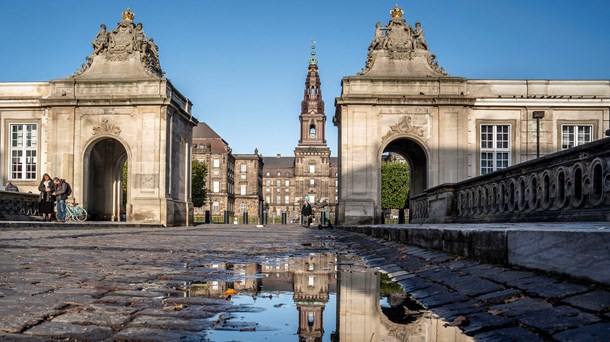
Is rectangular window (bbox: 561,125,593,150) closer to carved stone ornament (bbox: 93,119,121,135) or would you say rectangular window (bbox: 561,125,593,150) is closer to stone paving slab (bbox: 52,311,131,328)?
carved stone ornament (bbox: 93,119,121,135)

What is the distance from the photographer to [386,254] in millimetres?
7699

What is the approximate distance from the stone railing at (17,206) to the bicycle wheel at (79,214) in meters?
2.25

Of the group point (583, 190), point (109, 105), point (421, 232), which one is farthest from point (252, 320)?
point (109, 105)

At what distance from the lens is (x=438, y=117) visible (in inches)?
1209

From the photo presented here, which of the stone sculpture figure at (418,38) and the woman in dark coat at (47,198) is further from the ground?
the stone sculpture figure at (418,38)

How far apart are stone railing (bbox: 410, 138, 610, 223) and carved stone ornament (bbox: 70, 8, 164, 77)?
2386cm

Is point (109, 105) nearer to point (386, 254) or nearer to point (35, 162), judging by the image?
point (35, 162)

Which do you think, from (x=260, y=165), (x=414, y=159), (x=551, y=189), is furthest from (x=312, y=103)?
(x=551, y=189)

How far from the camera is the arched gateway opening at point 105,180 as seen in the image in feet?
113

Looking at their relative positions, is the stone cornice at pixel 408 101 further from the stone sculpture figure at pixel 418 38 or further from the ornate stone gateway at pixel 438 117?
the stone sculpture figure at pixel 418 38

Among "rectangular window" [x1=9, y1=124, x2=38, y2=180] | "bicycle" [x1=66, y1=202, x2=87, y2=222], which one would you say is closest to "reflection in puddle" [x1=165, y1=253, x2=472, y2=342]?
"bicycle" [x1=66, y1=202, x2=87, y2=222]

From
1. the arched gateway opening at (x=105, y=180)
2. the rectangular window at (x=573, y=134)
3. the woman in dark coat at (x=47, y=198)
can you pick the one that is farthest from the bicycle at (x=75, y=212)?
the rectangular window at (x=573, y=134)

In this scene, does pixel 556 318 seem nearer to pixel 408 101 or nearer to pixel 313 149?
pixel 408 101

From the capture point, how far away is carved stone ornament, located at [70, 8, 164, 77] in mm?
32594
